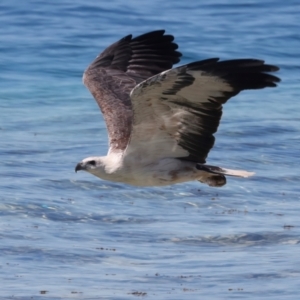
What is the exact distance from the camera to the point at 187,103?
7.83 m

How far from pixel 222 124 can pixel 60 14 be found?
30.3ft

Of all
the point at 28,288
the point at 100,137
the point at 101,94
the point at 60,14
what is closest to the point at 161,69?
the point at 101,94

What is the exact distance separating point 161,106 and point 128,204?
3.76 m

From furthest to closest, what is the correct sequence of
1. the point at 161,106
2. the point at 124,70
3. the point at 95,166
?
the point at 124,70
the point at 95,166
the point at 161,106

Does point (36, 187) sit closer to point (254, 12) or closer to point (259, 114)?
point (259, 114)

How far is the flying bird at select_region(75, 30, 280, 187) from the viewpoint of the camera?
24.1ft

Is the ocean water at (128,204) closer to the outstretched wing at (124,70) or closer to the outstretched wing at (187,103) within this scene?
the outstretched wing at (187,103)

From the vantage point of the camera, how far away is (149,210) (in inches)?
440

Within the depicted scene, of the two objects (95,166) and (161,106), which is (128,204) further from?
(161,106)

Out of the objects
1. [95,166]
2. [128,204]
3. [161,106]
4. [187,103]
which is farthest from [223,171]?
[128,204]

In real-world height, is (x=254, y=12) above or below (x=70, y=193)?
above

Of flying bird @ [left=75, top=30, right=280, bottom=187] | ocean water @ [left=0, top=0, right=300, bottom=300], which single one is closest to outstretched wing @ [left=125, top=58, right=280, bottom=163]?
flying bird @ [left=75, top=30, right=280, bottom=187]

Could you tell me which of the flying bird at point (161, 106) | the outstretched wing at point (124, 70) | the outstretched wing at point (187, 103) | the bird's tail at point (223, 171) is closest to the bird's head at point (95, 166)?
the flying bird at point (161, 106)

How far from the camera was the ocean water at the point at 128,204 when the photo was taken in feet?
28.4
